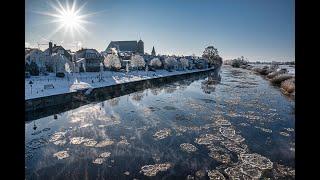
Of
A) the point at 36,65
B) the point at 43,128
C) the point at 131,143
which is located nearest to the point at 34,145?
the point at 43,128

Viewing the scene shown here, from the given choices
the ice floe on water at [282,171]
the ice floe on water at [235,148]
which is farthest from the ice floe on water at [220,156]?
the ice floe on water at [282,171]

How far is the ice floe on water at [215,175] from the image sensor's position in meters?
11.7

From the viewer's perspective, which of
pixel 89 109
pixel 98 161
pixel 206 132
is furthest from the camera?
pixel 89 109

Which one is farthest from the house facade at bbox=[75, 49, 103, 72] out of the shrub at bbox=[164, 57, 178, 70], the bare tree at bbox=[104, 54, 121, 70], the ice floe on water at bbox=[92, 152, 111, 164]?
the ice floe on water at bbox=[92, 152, 111, 164]

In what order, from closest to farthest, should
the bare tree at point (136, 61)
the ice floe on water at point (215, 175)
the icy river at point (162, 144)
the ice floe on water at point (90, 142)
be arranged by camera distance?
1. the ice floe on water at point (215, 175)
2. the icy river at point (162, 144)
3. the ice floe on water at point (90, 142)
4. the bare tree at point (136, 61)

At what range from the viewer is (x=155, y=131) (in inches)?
758

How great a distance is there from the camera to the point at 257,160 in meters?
13.7

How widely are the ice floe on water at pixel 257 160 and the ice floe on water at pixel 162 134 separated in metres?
5.48

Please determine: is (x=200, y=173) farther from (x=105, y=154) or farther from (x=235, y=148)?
(x=105, y=154)

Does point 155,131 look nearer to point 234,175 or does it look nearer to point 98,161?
point 98,161

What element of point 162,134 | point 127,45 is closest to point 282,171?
point 162,134

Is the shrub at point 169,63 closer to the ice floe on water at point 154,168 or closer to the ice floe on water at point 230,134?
the ice floe on water at point 230,134

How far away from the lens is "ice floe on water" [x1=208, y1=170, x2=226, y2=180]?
1169cm
